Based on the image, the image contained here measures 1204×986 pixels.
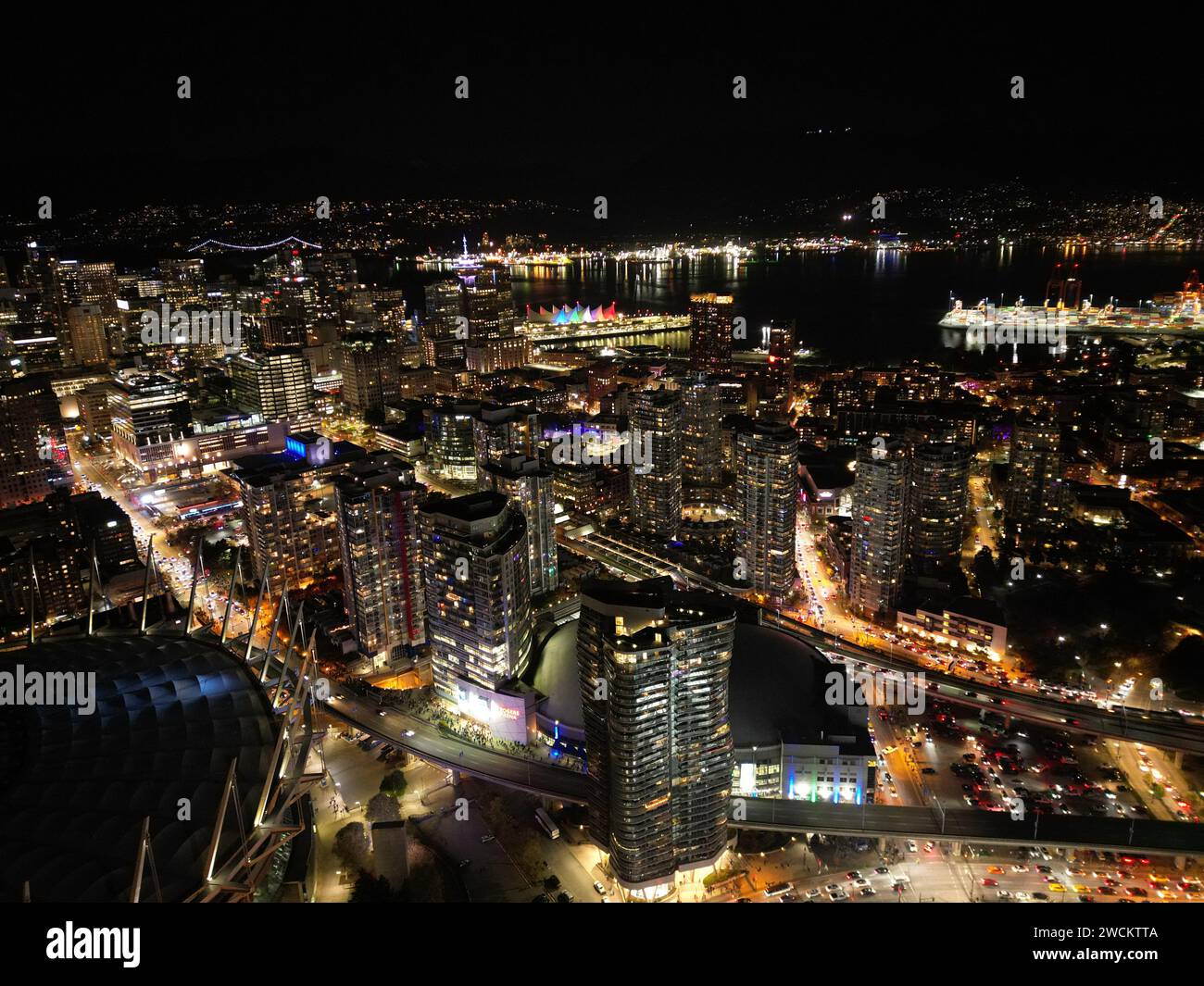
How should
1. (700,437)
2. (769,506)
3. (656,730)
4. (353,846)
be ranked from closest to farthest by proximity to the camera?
(656,730) → (353,846) → (769,506) → (700,437)

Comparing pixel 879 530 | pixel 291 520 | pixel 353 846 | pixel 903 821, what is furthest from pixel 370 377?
pixel 903 821

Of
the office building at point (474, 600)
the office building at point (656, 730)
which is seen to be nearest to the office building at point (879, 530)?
the office building at point (656, 730)

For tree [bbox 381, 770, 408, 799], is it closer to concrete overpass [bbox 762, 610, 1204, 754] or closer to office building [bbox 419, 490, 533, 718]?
office building [bbox 419, 490, 533, 718]

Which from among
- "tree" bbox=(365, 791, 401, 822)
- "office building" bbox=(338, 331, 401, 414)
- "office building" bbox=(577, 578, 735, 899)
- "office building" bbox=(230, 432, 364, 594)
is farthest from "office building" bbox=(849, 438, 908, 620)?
"office building" bbox=(338, 331, 401, 414)

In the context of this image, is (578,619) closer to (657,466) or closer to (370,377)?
(657,466)

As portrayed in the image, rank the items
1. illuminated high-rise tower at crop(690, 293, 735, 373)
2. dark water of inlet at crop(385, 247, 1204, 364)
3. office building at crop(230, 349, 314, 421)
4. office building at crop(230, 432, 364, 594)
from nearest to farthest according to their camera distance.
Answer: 1. office building at crop(230, 432, 364, 594)
2. office building at crop(230, 349, 314, 421)
3. illuminated high-rise tower at crop(690, 293, 735, 373)
4. dark water of inlet at crop(385, 247, 1204, 364)
